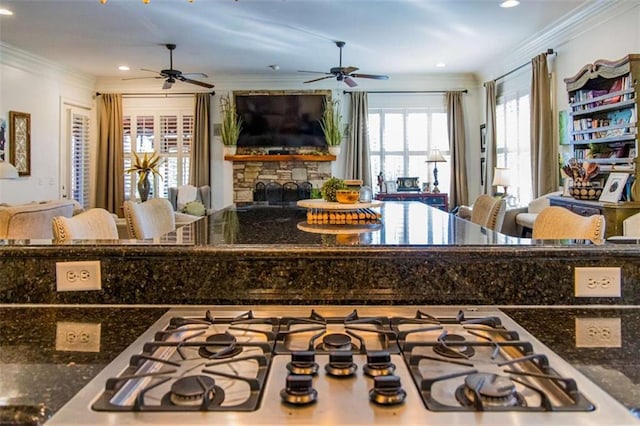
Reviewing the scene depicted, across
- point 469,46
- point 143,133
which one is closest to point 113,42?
point 143,133

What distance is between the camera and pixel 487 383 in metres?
0.76

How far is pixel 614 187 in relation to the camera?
13.1 ft

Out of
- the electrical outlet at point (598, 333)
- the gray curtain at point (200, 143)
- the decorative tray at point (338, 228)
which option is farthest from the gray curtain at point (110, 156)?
the electrical outlet at point (598, 333)

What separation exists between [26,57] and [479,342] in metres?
7.37

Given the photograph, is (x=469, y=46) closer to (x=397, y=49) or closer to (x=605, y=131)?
(x=397, y=49)

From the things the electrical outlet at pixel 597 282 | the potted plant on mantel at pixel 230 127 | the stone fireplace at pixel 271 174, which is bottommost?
the electrical outlet at pixel 597 282

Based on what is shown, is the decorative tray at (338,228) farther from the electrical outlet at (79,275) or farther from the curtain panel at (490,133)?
the curtain panel at (490,133)

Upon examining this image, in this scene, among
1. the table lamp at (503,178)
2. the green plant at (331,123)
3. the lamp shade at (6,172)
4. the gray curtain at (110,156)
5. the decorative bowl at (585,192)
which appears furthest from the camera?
the gray curtain at (110,156)

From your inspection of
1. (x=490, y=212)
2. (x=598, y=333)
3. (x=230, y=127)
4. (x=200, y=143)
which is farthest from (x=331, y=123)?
(x=598, y=333)

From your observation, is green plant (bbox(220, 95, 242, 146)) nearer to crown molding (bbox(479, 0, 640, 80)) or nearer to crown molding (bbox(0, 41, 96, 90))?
crown molding (bbox(0, 41, 96, 90))

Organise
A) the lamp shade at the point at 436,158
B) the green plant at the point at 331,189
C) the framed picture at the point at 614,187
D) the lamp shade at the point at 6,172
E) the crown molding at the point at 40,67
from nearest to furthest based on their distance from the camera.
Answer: the green plant at the point at 331,189 → the framed picture at the point at 614,187 → the lamp shade at the point at 6,172 → the crown molding at the point at 40,67 → the lamp shade at the point at 436,158

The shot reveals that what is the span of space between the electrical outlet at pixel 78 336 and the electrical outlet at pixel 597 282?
1167 millimetres

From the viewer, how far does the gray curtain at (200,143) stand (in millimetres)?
8109

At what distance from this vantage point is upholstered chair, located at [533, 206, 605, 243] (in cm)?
156
